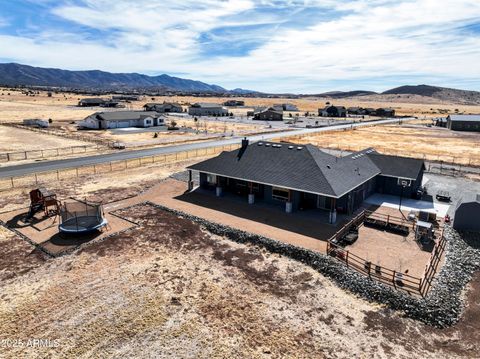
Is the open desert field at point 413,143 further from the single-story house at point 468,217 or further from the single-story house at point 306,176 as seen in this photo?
the single-story house at point 468,217

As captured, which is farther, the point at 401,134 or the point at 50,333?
the point at 401,134

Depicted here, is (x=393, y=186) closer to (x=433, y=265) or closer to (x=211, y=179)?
(x=433, y=265)

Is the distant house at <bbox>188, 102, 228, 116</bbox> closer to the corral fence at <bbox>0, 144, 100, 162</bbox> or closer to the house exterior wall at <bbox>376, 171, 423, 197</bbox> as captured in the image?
the corral fence at <bbox>0, 144, 100, 162</bbox>

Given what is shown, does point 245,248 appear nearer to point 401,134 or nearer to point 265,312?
point 265,312

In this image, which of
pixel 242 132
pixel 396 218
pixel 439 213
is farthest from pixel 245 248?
pixel 242 132

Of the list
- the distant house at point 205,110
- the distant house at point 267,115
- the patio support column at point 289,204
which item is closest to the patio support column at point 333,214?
the patio support column at point 289,204
